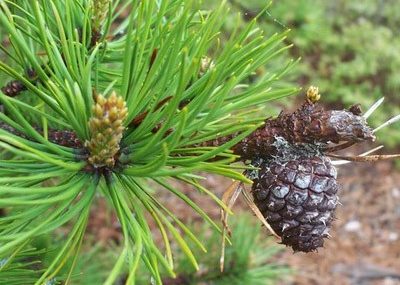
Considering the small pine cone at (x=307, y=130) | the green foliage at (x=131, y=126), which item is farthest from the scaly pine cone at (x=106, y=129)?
the small pine cone at (x=307, y=130)

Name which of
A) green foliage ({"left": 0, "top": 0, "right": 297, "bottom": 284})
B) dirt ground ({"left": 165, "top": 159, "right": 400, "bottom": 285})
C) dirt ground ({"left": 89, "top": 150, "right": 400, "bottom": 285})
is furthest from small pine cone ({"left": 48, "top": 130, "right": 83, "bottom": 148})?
dirt ground ({"left": 165, "top": 159, "right": 400, "bottom": 285})

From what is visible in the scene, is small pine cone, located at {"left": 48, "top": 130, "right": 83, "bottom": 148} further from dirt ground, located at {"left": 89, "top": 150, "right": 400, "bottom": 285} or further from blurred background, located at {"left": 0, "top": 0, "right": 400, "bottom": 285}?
dirt ground, located at {"left": 89, "top": 150, "right": 400, "bottom": 285}

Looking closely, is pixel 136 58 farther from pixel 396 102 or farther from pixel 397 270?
pixel 396 102

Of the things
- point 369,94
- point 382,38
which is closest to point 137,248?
point 369,94

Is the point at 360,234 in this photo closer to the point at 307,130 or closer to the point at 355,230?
the point at 355,230

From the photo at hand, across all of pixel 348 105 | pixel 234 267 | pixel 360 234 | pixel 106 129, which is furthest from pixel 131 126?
pixel 348 105

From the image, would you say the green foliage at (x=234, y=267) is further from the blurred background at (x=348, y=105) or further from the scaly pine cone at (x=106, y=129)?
the scaly pine cone at (x=106, y=129)

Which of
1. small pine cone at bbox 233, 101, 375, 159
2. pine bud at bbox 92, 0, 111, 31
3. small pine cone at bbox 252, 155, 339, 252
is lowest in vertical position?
small pine cone at bbox 252, 155, 339, 252
